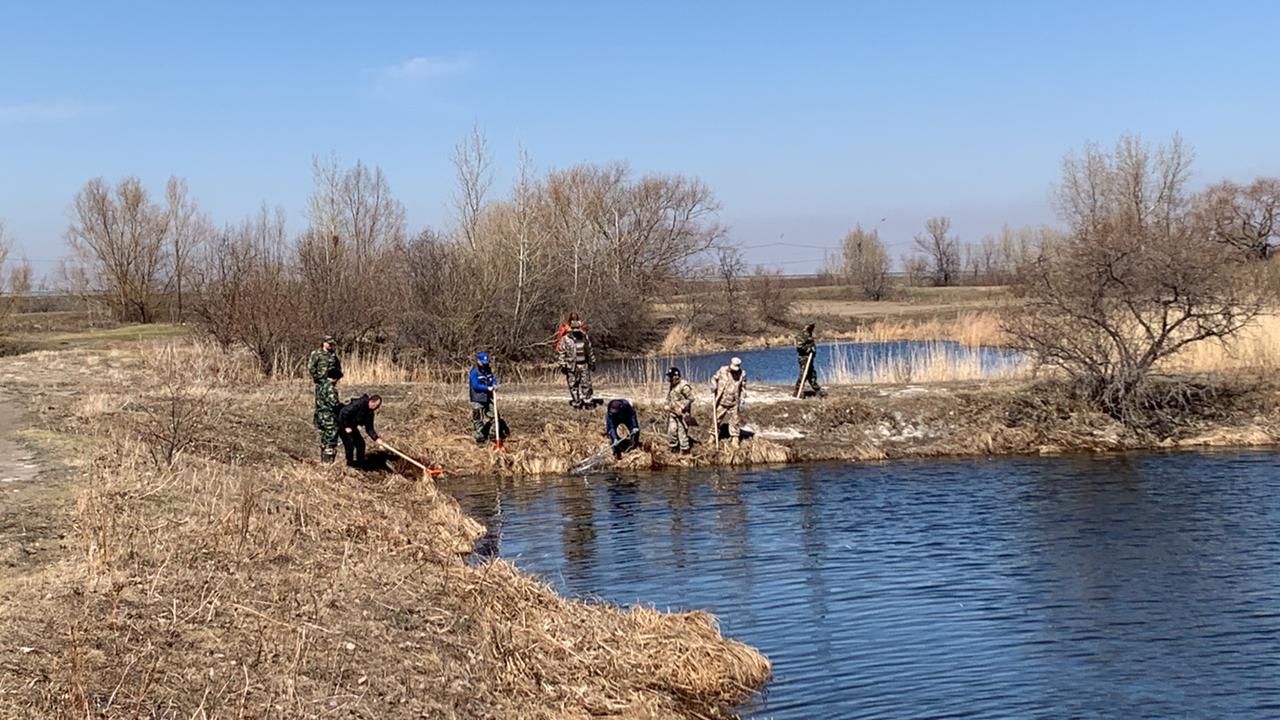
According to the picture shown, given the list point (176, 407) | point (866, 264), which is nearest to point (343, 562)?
point (176, 407)

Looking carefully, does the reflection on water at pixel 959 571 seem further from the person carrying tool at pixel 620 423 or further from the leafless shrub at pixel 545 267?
the leafless shrub at pixel 545 267

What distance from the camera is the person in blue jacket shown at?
75.8 feet

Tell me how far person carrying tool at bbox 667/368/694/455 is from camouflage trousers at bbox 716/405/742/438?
0.59m

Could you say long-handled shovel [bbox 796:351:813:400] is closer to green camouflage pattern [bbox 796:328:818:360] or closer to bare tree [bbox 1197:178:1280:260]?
green camouflage pattern [bbox 796:328:818:360]

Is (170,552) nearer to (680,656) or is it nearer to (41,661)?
(41,661)

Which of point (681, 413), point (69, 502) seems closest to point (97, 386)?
point (681, 413)

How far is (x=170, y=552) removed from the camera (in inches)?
414

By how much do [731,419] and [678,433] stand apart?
5.45ft

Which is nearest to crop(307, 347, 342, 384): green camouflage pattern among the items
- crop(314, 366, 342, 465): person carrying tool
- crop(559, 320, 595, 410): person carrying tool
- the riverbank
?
crop(314, 366, 342, 465): person carrying tool

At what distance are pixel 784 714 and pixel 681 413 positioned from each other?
13570 millimetres

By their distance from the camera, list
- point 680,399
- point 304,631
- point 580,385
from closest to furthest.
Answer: point 304,631 < point 680,399 < point 580,385

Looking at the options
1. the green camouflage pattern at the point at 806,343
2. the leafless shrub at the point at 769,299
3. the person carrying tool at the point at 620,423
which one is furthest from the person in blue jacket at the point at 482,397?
the leafless shrub at the point at 769,299

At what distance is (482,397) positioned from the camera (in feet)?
76.7

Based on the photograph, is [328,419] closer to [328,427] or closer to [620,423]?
[328,427]
